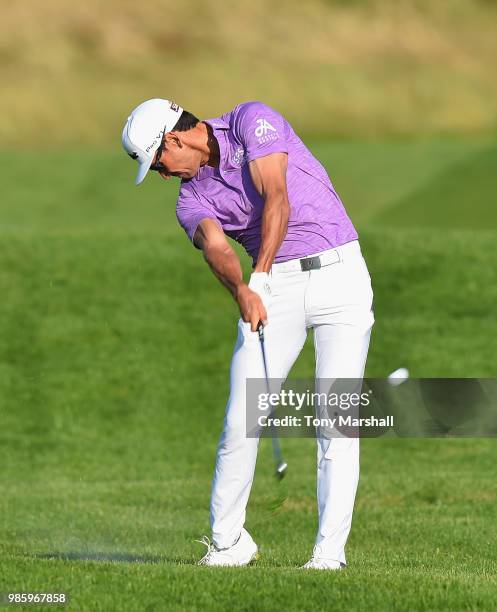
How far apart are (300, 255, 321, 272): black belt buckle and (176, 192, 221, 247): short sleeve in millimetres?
568

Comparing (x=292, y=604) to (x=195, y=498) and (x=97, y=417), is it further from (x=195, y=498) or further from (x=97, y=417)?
(x=97, y=417)

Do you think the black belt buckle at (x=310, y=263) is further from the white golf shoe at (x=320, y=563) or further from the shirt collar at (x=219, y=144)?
the white golf shoe at (x=320, y=563)

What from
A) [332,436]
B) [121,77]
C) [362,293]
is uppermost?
[121,77]

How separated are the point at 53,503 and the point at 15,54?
134 feet

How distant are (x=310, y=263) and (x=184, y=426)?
30.5ft

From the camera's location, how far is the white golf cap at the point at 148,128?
793cm

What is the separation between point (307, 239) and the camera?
7.96 m

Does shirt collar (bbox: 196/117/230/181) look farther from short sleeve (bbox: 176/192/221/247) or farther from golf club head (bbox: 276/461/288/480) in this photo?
golf club head (bbox: 276/461/288/480)

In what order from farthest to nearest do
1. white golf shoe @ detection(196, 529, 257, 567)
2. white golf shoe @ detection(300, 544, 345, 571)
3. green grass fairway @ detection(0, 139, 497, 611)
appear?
white golf shoe @ detection(196, 529, 257, 567), white golf shoe @ detection(300, 544, 345, 571), green grass fairway @ detection(0, 139, 497, 611)

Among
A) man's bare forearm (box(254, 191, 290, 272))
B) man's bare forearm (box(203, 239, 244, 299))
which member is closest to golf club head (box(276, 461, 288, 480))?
man's bare forearm (box(203, 239, 244, 299))

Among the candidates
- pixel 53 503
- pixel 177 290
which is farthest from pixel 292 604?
pixel 177 290

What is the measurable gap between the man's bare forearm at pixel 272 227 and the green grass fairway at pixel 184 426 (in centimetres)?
135

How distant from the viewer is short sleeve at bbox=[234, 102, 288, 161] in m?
7.80

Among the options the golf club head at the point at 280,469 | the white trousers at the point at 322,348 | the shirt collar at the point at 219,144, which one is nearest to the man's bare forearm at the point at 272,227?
the white trousers at the point at 322,348
